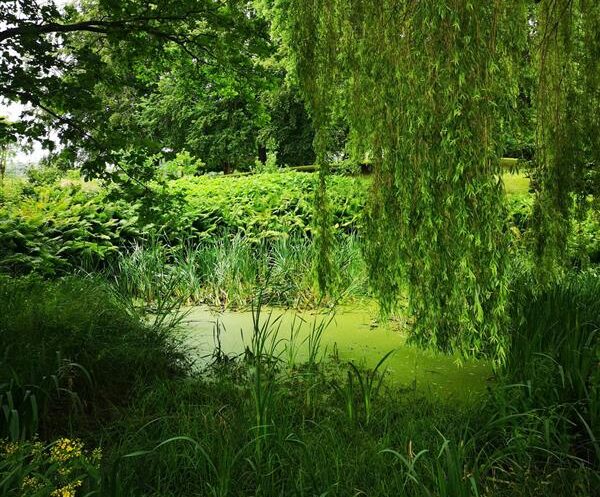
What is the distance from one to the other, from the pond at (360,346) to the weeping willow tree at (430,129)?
537 millimetres

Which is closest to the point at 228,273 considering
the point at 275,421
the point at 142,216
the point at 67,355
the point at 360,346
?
the point at 360,346

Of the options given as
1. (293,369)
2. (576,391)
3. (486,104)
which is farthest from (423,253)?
(293,369)

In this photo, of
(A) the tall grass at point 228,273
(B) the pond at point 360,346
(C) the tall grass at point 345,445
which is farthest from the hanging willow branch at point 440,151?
(A) the tall grass at point 228,273

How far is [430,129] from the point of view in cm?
197

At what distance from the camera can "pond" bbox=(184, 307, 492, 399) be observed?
3.04 metres

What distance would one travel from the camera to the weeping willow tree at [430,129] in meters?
1.90

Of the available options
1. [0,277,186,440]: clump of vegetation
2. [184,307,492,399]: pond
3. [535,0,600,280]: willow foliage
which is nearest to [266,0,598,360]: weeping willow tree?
[535,0,600,280]: willow foliage

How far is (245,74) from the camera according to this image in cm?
346

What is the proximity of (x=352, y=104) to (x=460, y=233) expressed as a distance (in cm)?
90

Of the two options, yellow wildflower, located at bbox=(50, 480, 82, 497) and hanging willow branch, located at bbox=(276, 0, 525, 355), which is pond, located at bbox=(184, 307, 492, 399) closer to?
hanging willow branch, located at bbox=(276, 0, 525, 355)

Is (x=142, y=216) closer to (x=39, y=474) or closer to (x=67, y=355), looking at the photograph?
(x=67, y=355)

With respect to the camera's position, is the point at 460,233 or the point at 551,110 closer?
the point at 460,233

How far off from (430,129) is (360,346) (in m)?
2.06

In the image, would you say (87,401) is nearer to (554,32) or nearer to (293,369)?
(293,369)
